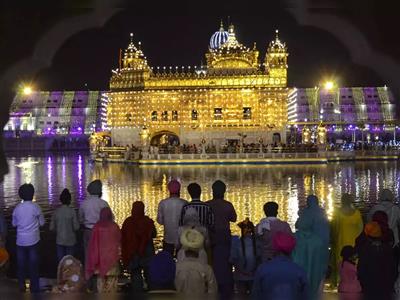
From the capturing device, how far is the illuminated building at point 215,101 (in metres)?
57.6

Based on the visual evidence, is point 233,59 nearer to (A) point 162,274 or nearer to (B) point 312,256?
(B) point 312,256

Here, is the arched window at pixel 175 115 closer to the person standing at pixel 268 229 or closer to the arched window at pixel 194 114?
the arched window at pixel 194 114

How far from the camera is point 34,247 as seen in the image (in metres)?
8.60

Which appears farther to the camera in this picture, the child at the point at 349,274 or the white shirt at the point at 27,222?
the white shirt at the point at 27,222

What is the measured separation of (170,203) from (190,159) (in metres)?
37.6

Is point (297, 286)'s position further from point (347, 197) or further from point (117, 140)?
point (117, 140)

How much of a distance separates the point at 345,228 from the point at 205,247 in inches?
86.4

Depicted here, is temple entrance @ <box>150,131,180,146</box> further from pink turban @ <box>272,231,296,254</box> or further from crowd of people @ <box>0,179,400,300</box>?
pink turban @ <box>272,231,296,254</box>

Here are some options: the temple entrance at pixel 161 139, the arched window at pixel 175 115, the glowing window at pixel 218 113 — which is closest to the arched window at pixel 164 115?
the arched window at pixel 175 115

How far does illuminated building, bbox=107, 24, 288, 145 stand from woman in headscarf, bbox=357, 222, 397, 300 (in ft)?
163

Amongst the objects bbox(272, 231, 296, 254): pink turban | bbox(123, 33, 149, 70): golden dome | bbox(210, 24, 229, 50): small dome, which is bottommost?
bbox(272, 231, 296, 254): pink turban

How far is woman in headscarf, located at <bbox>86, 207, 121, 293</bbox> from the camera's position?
814 centimetres

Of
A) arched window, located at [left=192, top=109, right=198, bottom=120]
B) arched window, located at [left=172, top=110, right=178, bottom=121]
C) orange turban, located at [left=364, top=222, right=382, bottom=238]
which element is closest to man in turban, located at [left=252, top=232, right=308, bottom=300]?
orange turban, located at [left=364, top=222, right=382, bottom=238]

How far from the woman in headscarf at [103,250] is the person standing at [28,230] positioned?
0.88 meters
